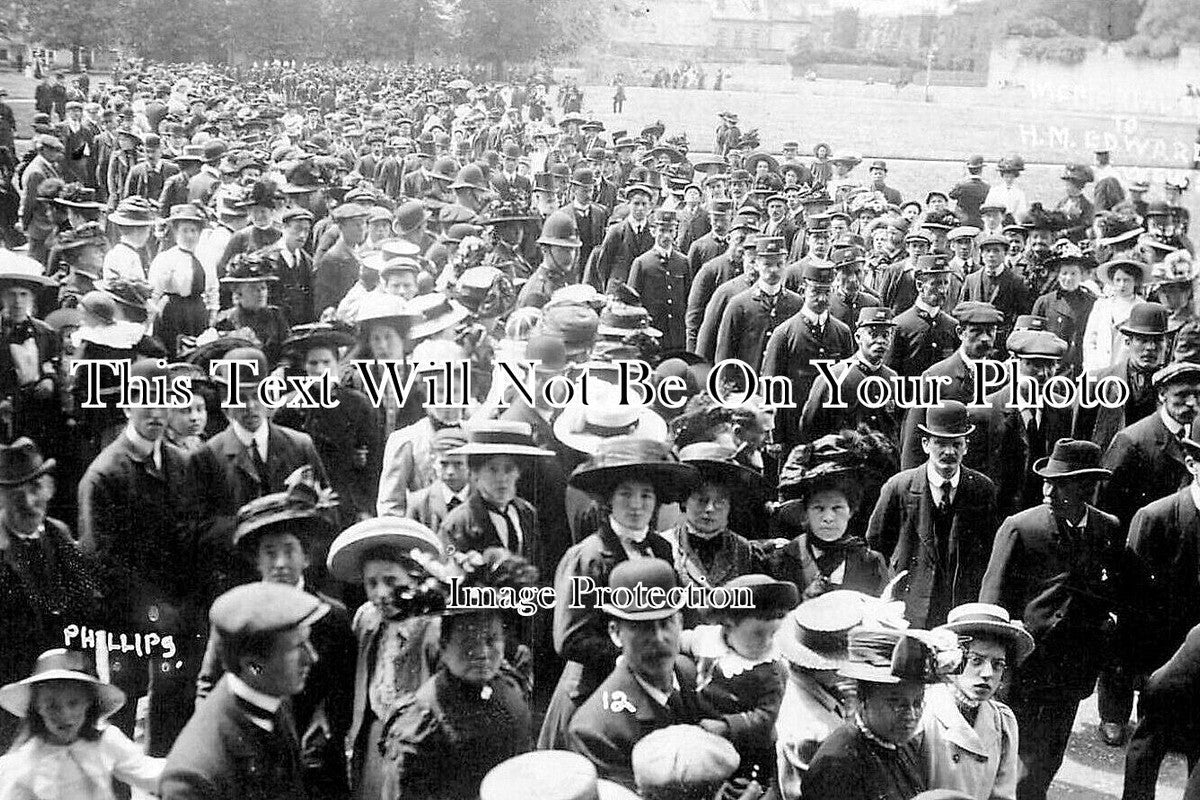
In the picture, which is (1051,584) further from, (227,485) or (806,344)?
(227,485)

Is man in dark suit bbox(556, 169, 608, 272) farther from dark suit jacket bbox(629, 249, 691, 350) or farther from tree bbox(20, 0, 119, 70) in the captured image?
tree bbox(20, 0, 119, 70)

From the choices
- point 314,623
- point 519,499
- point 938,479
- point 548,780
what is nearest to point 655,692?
point 548,780

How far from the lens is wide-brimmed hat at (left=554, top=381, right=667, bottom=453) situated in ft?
16.9

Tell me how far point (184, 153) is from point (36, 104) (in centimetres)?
67

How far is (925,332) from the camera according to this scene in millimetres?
5664

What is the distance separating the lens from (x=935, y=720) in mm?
4945

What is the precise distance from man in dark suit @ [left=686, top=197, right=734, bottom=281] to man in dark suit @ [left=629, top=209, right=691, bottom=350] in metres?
→ 0.10

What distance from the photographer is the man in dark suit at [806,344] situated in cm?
552

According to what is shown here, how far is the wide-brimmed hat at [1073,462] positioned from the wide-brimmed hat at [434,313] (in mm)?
2595

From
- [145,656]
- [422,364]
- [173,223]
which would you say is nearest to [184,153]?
[173,223]

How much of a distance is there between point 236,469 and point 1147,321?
13.4 ft

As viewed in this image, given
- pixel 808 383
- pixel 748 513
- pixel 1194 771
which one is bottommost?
pixel 1194 771

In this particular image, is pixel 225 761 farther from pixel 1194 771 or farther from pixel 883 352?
pixel 1194 771

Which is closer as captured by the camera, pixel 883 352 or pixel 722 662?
pixel 722 662
